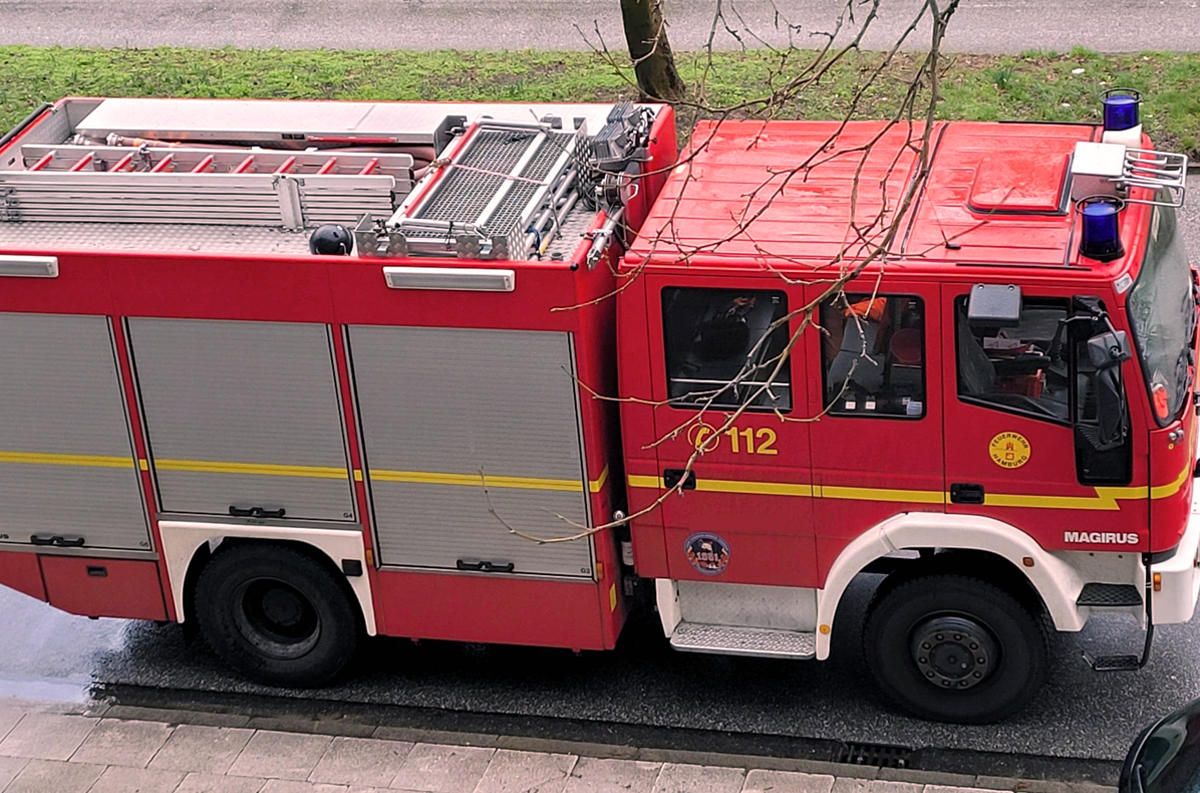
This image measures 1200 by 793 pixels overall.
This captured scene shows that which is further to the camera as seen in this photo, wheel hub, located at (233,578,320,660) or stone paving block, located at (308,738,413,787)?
wheel hub, located at (233,578,320,660)

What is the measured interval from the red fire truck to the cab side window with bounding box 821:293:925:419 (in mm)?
14

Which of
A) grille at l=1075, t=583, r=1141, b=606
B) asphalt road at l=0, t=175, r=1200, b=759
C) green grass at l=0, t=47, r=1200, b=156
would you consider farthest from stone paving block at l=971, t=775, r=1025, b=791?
green grass at l=0, t=47, r=1200, b=156

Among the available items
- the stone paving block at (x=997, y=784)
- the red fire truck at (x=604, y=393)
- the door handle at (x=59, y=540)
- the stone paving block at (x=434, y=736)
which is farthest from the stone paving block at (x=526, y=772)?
the door handle at (x=59, y=540)

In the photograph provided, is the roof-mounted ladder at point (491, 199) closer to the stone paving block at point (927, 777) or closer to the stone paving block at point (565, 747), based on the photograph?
the stone paving block at point (565, 747)

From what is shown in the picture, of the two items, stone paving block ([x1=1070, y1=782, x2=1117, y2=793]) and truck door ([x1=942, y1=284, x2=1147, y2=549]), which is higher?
truck door ([x1=942, y1=284, x2=1147, y2=549])

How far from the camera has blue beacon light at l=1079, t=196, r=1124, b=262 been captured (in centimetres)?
629

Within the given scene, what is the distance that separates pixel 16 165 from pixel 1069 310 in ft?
17.9

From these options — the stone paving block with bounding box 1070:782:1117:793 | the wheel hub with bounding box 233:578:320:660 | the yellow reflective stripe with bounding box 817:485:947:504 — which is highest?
the yellow reflective stripe with bounding box 817:485:947:504

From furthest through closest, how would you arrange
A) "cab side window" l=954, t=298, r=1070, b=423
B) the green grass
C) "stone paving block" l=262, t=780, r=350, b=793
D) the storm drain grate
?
the green grass → the storm drain grate → "stone paving block" l=262, t=780, r=350, b=793 → "cab side window" l=954, t=298, r=1070, b=423

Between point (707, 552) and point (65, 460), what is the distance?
3190mm

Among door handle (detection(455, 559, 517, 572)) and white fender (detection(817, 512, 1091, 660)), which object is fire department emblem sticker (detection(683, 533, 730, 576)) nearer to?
white fender (detection(817, 512, 1091, 660))

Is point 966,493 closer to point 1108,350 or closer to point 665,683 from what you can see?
point 1108,350

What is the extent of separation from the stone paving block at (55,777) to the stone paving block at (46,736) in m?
0.07

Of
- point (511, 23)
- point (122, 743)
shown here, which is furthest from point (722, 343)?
point (511, 23)
